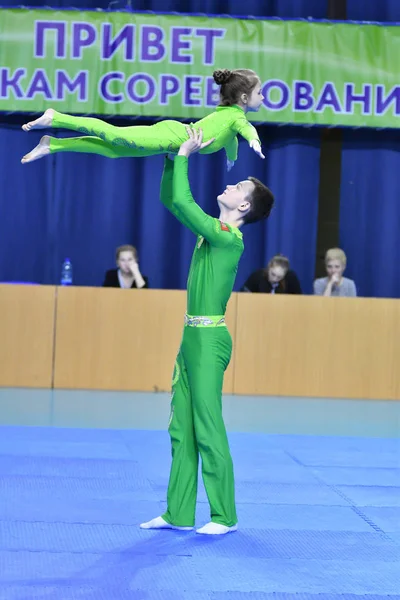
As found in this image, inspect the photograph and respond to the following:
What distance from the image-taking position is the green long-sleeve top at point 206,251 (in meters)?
3.90

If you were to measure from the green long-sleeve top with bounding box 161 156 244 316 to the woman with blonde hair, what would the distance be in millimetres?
4777

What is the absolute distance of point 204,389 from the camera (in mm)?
3965

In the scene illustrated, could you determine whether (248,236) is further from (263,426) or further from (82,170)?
(263,426)

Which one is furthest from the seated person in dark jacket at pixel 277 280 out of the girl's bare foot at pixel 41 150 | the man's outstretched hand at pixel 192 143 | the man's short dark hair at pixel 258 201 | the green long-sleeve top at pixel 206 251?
the girl's bare foot at pixel 41 150

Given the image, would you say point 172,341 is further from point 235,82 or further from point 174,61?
point 235,82

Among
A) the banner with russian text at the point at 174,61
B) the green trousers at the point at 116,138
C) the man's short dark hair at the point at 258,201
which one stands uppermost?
the banner with russian text at the point at 174,61

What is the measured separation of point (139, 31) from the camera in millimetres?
9219

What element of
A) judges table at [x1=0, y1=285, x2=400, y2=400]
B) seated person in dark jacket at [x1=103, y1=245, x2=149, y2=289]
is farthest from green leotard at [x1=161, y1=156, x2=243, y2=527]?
seated person in dark jacket at [x1=103, y1=245, x2=149, y2=289]

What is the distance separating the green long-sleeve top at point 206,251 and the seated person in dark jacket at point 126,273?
459 cm

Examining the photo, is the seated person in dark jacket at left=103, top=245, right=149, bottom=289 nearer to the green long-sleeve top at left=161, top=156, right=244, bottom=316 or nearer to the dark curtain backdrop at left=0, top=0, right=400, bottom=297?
the dark curtain backdrop at left=0, top=0, right=400, bottom=297

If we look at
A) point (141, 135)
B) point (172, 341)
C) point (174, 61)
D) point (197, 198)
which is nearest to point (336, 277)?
point (172, 341)

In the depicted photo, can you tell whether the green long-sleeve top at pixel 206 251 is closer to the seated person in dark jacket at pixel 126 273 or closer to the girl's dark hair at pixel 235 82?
the girl's dark hair at pixel 235 82

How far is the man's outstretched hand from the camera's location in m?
3.91

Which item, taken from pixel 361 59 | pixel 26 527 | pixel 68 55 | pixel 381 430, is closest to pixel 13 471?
pixel 26 527
